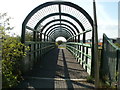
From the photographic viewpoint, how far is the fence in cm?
365

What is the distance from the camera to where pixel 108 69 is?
433 cm

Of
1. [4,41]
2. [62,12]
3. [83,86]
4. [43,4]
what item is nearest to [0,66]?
[4,41]

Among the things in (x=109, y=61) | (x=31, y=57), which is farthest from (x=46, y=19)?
(x=109, y=61)

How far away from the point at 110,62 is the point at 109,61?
9 centimetres

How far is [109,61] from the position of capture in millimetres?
4297

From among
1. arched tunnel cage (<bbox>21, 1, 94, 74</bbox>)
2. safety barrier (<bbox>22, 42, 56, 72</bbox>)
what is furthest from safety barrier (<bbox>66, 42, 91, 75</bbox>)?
safety barrier (<bbox>22, 42, 56, 72</bbox>)

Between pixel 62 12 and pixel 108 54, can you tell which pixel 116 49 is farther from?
pixel 62 12

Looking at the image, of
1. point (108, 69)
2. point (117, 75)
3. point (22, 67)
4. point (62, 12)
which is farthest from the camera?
point (62, 12)

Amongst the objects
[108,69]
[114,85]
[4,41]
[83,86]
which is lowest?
[83,86]

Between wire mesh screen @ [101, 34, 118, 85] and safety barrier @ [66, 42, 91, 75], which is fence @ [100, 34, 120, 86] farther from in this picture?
safety barrier @ [66, 42, 91, 75]

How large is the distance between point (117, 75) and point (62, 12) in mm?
6019

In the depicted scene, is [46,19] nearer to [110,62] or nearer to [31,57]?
[31,57]

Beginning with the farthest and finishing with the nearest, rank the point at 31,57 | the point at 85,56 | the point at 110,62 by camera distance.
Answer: the point at 31,57
the point at 85,56
the point at 110,62

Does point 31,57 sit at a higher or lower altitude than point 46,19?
lower
